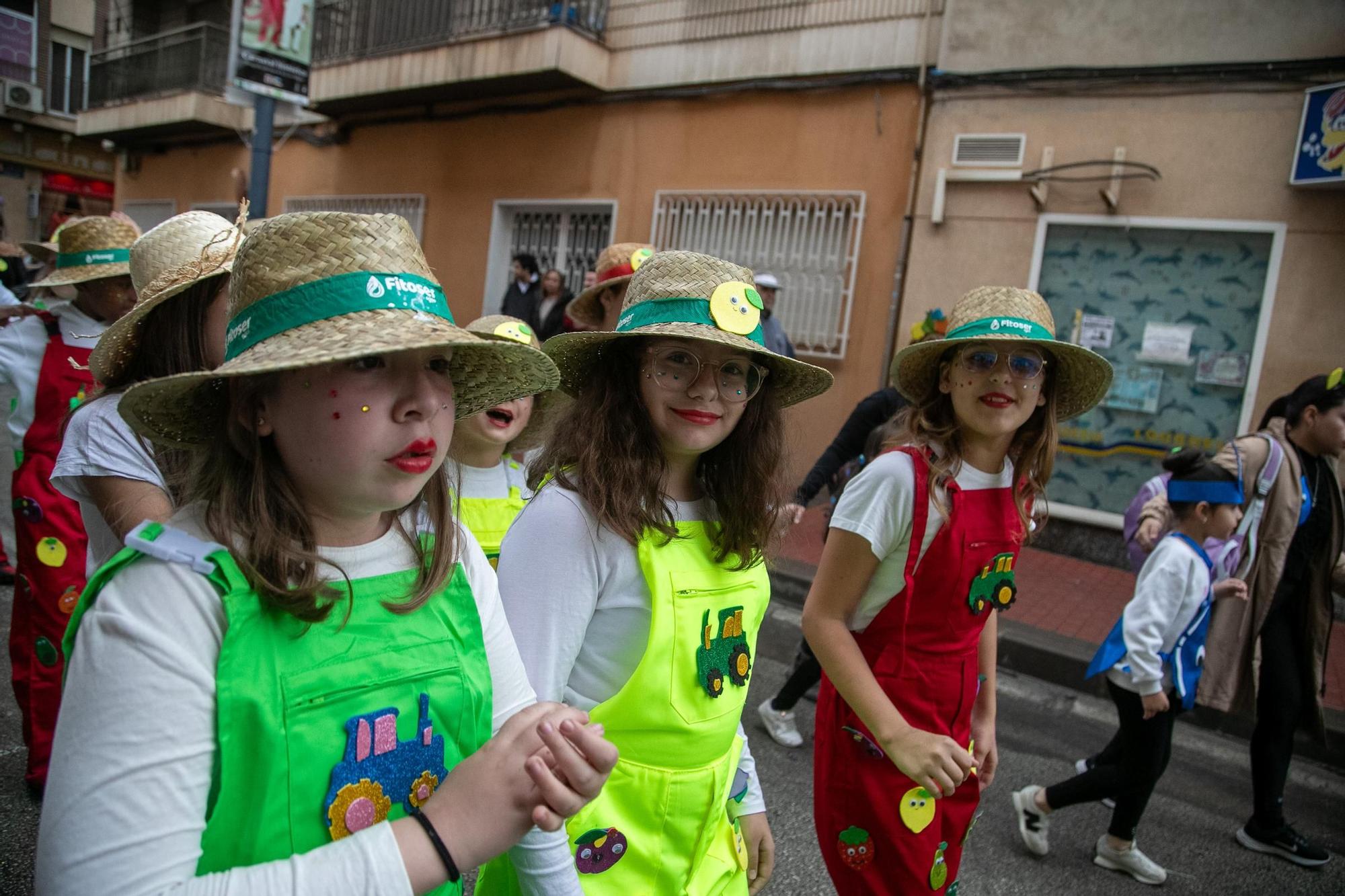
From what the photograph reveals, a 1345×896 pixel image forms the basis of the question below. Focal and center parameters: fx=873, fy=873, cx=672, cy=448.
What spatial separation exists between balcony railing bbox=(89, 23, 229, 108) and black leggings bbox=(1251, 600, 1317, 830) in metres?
16.1

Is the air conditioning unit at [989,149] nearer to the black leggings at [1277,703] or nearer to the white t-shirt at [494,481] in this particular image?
the black leggings at [1277,703]

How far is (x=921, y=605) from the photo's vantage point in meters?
2.11

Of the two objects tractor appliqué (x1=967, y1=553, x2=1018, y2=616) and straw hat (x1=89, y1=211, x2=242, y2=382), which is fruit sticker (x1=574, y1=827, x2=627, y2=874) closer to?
tractor appliqué (x1=967, y1=553, x2=1018, y2=616)

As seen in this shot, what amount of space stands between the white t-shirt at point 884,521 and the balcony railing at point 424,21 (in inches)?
358

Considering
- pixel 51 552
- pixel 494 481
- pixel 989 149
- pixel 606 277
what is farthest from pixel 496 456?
pixel 989 149

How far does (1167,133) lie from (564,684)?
24.9 feet

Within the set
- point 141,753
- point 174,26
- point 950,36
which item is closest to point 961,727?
point 141,753

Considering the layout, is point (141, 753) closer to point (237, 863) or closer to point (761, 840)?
point (237, 863)

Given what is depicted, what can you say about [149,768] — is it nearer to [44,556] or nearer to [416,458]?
[416,458]

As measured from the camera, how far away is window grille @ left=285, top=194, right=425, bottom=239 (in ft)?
40.3

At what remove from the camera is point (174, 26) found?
49.7 feet

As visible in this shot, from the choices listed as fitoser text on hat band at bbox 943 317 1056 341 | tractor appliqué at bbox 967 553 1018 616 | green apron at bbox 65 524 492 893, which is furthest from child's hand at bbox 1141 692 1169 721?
green apron at bbox 65 524 492 893

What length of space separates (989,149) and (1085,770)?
606 cm

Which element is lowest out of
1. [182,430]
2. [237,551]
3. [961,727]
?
[961,727]
